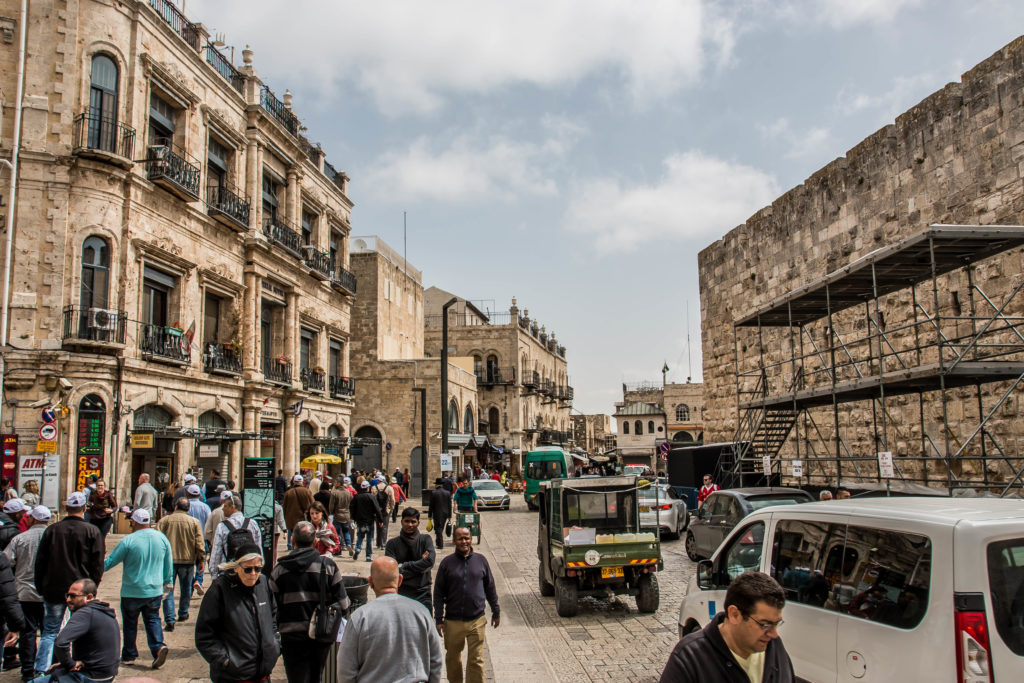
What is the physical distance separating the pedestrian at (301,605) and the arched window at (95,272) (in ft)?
45.1

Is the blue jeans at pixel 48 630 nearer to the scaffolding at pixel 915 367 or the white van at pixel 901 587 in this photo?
the white van at pixel 901 587

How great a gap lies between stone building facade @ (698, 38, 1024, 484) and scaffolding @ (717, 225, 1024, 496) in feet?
0.14

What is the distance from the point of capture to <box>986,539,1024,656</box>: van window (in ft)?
12.3

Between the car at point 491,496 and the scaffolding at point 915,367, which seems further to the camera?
the car at point 491,496

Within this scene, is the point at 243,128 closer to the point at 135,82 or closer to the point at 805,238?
the point at 135,82

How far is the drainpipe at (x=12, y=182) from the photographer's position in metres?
15.9

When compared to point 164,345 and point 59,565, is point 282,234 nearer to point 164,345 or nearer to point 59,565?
point 164,345

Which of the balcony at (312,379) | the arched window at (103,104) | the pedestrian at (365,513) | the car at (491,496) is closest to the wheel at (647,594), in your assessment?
the pedestrian at (365,513)

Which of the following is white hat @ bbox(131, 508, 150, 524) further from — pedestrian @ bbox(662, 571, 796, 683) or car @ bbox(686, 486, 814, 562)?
car @ bbox(686, 486, 814, 562)

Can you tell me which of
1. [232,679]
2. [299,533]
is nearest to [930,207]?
[299,533]

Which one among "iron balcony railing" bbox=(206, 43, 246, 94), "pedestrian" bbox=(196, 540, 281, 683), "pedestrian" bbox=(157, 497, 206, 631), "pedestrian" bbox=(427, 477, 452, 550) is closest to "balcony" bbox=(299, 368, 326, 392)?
"iron balcony railing" bbox=(206, 43, 246, 94)

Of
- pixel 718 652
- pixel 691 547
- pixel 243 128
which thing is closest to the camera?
pixel 718 652

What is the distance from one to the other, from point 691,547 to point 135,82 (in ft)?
54.2

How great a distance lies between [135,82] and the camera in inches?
723
